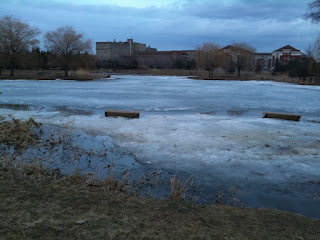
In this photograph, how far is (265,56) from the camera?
148 m

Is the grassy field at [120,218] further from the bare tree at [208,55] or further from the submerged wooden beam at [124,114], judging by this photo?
the bare tree at [208,55]

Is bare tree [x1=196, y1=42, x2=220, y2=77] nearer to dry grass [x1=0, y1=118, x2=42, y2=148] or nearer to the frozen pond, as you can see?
the frozen pond

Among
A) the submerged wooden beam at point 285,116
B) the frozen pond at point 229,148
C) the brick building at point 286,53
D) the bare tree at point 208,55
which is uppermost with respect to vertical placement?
the brick building at point 286,53

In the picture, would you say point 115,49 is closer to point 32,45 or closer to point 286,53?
point 286,53

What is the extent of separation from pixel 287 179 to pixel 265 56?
155790 millimetres

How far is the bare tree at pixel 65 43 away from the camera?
4366 centimetres

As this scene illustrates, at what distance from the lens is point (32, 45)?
4141 cm

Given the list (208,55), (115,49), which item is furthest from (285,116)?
(115,49)

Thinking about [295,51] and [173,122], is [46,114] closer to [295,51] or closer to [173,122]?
[173,122]

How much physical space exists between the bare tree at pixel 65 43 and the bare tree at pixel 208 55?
25618mm

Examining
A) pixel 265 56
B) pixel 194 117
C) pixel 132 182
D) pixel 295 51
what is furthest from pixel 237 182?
pixel 265 56

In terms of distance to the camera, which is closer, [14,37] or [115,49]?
[14,37]

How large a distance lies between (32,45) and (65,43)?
15.7 ft

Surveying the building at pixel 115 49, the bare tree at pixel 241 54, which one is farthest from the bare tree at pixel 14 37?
the building at pixel 115 49
